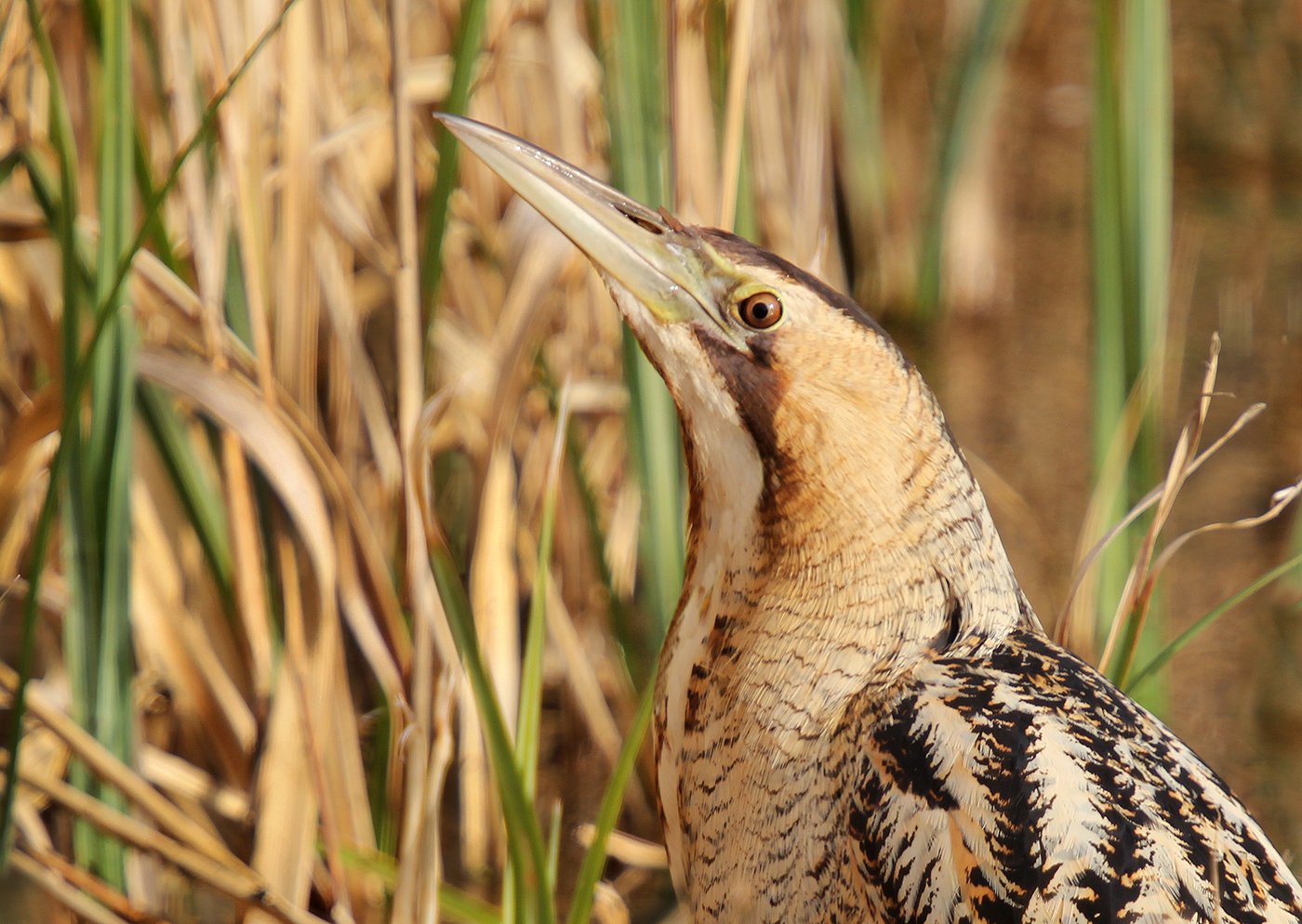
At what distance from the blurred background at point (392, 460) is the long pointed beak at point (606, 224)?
0.55 feet

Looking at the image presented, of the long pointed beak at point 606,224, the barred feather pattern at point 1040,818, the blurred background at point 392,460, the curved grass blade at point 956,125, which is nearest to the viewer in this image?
the barred feather pattern at point 1040,818

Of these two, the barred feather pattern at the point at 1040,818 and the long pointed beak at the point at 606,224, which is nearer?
the barred feather pattern at the point at 1040,818

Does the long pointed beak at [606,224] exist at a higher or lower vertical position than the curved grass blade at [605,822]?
higher

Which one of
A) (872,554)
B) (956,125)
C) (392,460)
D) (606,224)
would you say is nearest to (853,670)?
(872,554)

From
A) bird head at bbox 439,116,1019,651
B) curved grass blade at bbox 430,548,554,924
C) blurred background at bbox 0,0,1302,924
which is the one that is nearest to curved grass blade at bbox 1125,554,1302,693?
blurred background at bbox 0,0,1302,924

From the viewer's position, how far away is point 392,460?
1.64 metres

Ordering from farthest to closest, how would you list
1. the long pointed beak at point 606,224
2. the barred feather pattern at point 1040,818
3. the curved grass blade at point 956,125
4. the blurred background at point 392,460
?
the curved grass blade at point 956,125
the blurred background at point 392,460
the long pointed beak at point 606,224
the barred feather pattern at point 1040,818

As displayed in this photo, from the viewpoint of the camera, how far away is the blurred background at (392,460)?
3.76ft

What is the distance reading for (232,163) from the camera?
4.17ft

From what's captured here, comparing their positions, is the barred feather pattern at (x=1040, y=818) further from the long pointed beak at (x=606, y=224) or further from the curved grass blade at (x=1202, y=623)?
the long pointed beak at (x=606, y=224)

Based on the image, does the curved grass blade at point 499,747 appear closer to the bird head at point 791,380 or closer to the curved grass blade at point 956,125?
the bird head at point 791,380

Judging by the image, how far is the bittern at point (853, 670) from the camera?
81 cm

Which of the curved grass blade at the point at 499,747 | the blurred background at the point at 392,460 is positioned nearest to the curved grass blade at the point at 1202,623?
the blurred background at the point at 392,460

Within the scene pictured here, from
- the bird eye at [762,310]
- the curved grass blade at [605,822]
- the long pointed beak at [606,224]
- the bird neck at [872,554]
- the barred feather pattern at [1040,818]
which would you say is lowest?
the curved grass blade at [605,822]
